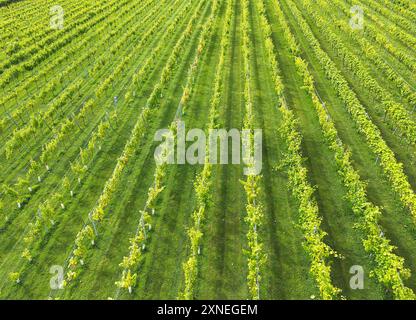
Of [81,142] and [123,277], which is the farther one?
[81,142]

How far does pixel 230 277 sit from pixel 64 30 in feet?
131

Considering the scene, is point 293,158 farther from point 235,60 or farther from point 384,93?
point 235,60

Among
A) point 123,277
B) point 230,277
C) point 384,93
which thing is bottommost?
point 230,277

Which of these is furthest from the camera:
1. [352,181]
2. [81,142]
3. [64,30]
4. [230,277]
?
[64,30]

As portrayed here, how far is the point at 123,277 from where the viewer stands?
1452 cm

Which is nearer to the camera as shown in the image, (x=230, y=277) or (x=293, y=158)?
(x=230, y=277)

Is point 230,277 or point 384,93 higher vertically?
point 384,93

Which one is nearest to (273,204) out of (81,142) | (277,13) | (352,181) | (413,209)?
(352,181)

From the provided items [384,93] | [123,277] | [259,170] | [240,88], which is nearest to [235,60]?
[240,88]

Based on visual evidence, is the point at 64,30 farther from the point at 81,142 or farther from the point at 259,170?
the point at 259,170

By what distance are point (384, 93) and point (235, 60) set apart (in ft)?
46.4
